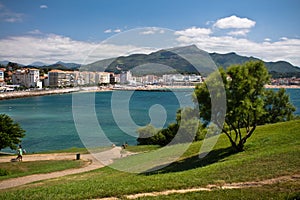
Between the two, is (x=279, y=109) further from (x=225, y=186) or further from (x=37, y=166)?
(x=225, y=186)

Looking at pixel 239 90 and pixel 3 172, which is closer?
pixel 239 90

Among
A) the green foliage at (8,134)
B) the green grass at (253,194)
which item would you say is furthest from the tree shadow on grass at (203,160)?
the green foliage at (8,134)

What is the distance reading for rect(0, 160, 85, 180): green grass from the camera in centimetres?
2603

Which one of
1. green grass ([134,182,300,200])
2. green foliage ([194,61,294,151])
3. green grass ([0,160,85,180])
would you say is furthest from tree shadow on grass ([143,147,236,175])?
green grass ([0,160,85,180])

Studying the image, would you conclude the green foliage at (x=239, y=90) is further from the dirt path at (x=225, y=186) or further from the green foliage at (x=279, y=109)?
the green foliage at (x=279, y=109)

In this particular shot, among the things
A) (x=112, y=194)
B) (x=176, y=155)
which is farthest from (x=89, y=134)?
(x=112, y=194)

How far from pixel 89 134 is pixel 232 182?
5616 centimetres

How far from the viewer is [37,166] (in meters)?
28.5

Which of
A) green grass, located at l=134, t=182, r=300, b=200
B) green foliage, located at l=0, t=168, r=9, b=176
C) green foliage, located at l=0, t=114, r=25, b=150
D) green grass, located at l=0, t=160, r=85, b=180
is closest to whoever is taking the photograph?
green grass, located at l=134, t=182, r=300, b=200

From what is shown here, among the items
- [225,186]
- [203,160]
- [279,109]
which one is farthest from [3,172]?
[279,109]

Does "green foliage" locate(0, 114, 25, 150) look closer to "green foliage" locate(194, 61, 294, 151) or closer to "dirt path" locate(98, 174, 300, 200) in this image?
"green foliage" locate(194, 61, 294, 151)

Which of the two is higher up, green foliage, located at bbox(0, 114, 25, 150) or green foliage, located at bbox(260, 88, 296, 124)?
green foliage, located at bbox(260, 88, 296, 124)

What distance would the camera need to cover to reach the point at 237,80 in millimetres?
21562

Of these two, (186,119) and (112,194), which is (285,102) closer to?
(186,119)
